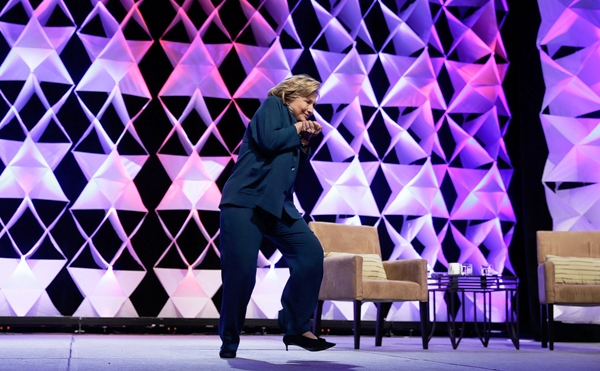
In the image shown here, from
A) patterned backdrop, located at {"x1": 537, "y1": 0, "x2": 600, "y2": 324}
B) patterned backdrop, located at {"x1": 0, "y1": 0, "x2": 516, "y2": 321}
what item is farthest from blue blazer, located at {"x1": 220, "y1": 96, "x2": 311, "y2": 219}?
patterned backdrop, located at {"x1": 537, "y1": 0, "x2": 600, "y2": 324}

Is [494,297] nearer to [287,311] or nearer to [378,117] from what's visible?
[378,117]

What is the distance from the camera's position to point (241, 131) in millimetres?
5852

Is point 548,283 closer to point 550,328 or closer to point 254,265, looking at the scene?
point 550,328

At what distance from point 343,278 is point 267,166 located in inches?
63.9

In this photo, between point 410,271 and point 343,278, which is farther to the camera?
point 410,271

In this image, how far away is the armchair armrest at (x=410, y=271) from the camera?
4543 millimetres

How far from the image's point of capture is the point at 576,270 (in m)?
4.86

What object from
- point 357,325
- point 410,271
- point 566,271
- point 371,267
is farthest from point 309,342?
point 566,271

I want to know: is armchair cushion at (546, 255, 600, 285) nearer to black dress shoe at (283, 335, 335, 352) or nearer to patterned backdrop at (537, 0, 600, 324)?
patterned backdrop at (537, 0, 600, 324)

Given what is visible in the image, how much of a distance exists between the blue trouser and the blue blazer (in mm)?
64

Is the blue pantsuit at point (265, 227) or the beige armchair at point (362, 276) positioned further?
the beige armchair at point (362, 276)

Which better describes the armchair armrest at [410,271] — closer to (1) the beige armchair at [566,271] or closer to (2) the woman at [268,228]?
(1) the beige armchair at [566,271]

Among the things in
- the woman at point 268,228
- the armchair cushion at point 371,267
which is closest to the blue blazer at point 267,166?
the woman at point 268,228

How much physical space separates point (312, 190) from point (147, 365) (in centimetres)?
364
